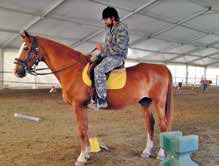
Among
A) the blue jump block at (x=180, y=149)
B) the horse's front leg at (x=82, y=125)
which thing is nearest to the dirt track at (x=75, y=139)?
the horse's front leg at (x=82, y=125)

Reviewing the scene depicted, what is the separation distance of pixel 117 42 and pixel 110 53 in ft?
0.61

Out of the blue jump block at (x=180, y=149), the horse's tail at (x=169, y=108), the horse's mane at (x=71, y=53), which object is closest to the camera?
the blue jump block at (x=180, y=149)

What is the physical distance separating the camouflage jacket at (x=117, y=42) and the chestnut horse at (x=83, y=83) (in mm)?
377

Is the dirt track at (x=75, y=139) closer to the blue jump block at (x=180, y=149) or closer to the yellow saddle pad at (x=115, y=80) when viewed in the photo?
the yellow saddle pad at (x=115, y=80)

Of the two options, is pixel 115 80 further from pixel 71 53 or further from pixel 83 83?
pixel 71 53

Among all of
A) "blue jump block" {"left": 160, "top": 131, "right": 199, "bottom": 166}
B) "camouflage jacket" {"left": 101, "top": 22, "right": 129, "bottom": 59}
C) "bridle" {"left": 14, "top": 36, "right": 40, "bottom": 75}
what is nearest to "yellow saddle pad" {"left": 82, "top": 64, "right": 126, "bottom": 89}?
"camouflage jacket" {"left": 101, "top": 22, "right": 129, "bottom": 59}

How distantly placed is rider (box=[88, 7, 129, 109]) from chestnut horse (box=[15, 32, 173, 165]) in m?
0.15

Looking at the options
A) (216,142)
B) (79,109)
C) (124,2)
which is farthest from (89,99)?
(124,2)

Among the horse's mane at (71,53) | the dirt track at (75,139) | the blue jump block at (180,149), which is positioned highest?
the horse's mane at (71,53)

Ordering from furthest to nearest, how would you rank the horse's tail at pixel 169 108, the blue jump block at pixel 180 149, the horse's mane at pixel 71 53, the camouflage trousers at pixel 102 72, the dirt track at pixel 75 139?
the horse's tail at pixel 169 108 → the horse's mane at pixel 71 53 → the dirt track at pixel 75 139 → the camouflage trousers at pixel 102 72 → the blue jump block at pixel 180 149

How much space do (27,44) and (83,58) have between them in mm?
815

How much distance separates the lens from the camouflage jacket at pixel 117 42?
2818mm

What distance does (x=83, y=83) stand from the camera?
281 centimetres

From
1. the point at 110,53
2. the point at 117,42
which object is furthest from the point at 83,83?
the point at 117,42
